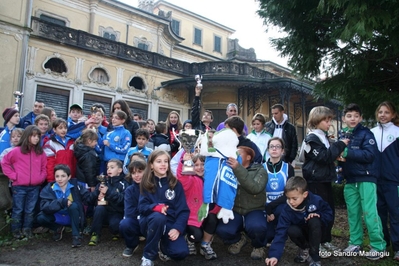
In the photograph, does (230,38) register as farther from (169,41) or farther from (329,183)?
(329,183)

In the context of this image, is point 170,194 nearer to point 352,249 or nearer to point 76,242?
point 76,242

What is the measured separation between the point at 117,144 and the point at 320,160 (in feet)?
10.7

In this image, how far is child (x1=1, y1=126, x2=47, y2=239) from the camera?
13.8 ft

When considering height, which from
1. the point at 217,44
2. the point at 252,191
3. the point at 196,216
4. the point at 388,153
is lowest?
the point at 196,216

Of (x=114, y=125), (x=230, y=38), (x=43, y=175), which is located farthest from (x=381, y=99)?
(x=230, y=38)

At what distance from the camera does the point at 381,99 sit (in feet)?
16.9

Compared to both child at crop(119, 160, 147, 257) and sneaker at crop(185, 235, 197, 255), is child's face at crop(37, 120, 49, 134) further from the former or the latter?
sneaker at crop(185, 235, 197, 255)

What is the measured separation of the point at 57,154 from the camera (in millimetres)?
4695

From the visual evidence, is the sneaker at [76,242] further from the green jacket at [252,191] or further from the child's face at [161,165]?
the green jacket at [252,191]

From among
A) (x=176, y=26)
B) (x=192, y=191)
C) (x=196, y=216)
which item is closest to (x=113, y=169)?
(x=192, y=191)

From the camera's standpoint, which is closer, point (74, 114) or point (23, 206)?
point (23, 206)

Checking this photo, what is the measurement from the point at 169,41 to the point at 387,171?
2142 cm

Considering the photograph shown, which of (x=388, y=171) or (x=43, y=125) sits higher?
(x=43, y=125)

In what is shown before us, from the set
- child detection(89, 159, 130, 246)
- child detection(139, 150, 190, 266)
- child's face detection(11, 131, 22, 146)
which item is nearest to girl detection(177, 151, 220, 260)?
child detection(139, 150, 190, 266)
